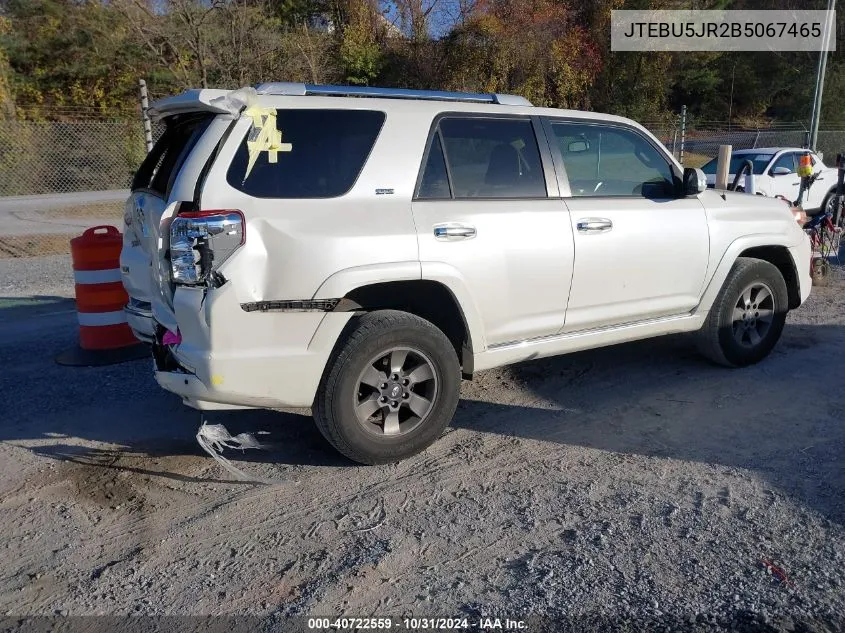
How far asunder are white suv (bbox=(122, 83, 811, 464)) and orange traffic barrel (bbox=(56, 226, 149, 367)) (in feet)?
4.42

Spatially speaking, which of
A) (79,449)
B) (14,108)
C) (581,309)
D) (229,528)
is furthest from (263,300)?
(14,108)

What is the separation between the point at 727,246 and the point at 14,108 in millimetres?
21278

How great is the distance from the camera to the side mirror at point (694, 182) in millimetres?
4992

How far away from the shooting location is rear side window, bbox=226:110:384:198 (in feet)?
12.0

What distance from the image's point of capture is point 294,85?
402 cm

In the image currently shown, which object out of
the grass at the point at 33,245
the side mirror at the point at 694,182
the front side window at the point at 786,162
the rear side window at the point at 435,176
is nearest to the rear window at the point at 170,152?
the rear side window at the point at 435,176

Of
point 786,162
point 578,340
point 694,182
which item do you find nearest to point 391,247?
point 578,340

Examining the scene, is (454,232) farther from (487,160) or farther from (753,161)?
(753,161)

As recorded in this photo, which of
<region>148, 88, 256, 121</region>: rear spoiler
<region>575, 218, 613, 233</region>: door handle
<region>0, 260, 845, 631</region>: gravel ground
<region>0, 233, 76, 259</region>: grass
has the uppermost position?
<region>148, 88, 256, 121</region>: rear spoiler

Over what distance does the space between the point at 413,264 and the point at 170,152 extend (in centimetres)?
161

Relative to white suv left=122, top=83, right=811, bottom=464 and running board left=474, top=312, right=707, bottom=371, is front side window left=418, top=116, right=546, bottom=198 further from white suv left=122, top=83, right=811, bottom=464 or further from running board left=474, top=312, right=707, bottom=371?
running board left=474, top=312, right=707, bottom=371

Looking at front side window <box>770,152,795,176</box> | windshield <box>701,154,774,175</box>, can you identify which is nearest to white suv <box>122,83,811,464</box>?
windshield <box>701,154,774,175</box>

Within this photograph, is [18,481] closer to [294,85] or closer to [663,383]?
[294,85]

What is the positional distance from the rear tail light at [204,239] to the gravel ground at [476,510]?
1.21 metres
